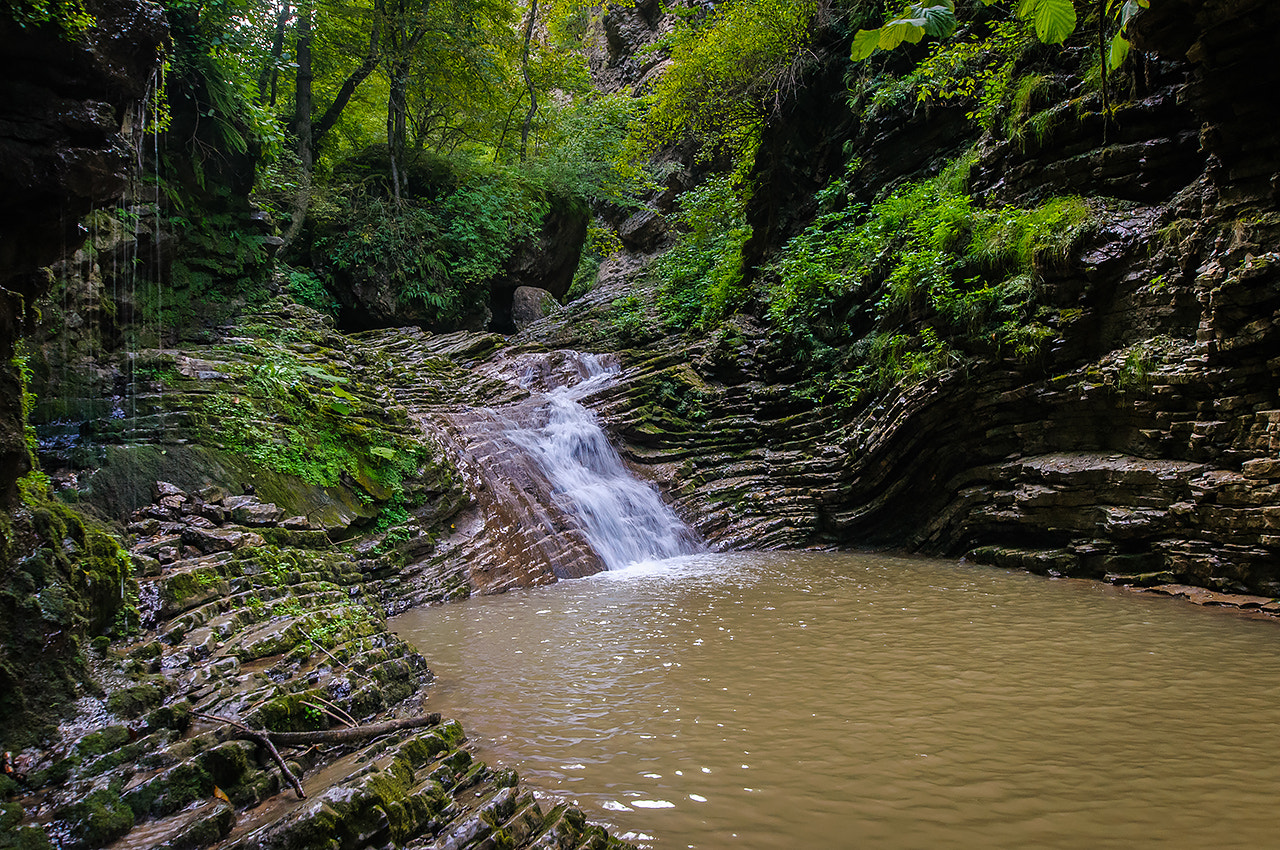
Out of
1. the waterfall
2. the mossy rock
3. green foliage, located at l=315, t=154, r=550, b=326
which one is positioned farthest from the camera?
green foliage, located at l=315, t=154, r=550, b=326

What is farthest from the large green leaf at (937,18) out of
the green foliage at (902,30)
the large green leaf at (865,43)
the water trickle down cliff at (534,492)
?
the water trickle down cliff at (534,492)

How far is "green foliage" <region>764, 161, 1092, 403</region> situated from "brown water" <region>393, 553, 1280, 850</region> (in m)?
3.79

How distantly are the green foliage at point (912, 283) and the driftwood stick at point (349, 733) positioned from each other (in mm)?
8145

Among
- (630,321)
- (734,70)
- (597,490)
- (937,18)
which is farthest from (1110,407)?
(734,70)

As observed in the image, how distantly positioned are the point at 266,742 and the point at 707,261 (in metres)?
16.3

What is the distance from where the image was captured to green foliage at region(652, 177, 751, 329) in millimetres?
15758

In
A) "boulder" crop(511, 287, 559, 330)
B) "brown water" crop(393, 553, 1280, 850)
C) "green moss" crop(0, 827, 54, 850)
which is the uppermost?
"boulder" crop(511, 287, 559, 330)

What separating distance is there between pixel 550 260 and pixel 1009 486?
15.9 meters

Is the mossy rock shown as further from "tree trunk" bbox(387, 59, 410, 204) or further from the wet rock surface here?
"tree trunk" bbox(387, 59, 410, 204)

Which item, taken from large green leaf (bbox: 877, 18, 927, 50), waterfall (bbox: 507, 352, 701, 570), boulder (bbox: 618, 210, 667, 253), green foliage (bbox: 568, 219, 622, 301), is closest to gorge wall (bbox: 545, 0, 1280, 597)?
waterfall (bbox: 507, 352, 701, 570)

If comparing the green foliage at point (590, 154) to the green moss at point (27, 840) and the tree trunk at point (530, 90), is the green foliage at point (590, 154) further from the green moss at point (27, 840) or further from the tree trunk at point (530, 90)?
the green moss at point (27, 840)

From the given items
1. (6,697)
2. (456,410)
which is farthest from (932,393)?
(6,697)

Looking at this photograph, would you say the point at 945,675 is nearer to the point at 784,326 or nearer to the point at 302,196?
the point at 784,326

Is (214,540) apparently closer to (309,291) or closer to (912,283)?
(912,283)
